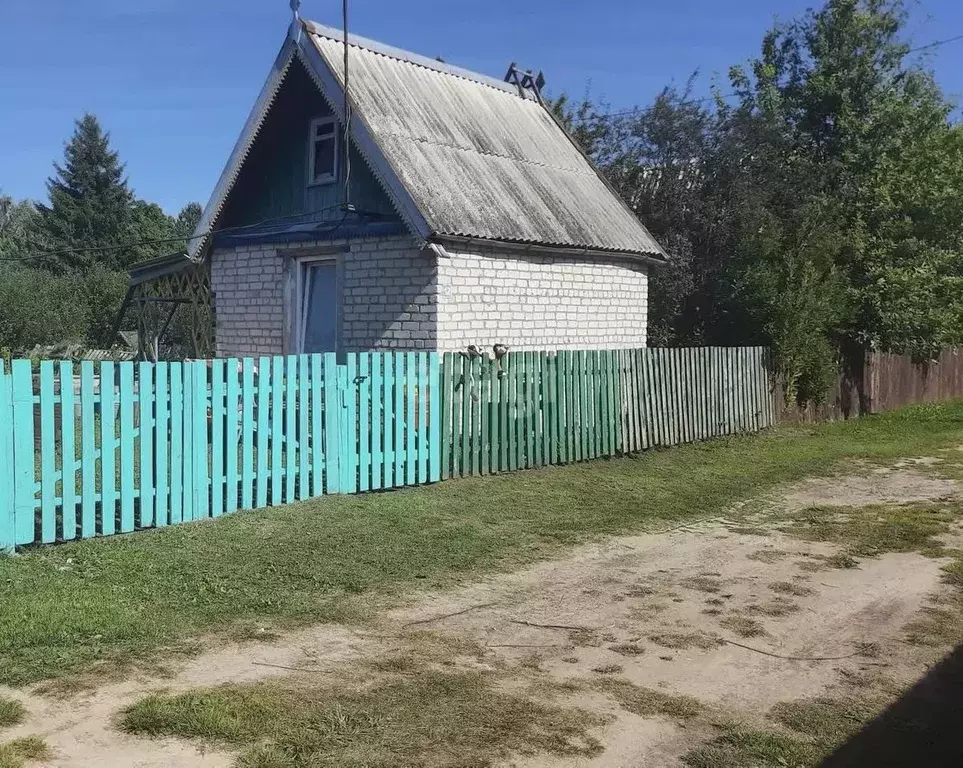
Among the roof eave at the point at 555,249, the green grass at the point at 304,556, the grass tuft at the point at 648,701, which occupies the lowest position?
the grass tuft at the point at 648,701

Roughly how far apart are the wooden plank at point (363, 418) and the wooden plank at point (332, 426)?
278 mm

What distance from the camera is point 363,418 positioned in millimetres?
8836

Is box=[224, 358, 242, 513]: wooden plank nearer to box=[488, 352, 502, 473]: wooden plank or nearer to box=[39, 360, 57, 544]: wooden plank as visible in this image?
box=[39, 360, 57, 544]: wooden plank

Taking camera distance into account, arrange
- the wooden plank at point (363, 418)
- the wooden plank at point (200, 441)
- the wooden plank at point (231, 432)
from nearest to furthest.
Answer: the wooden plank at point (200, 441) → the wooden plank at point (231, 432) → the wooden plank at point (363, 418)

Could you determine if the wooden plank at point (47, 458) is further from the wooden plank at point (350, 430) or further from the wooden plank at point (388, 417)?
the wooden plank at point (388, 417)

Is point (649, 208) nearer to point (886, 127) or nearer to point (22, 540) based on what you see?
point (886, 127)

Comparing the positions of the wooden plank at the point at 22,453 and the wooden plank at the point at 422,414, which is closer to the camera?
the wooden plank at the point at 22,453

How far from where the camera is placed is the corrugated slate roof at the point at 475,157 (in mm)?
12695

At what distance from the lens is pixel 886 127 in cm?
2169

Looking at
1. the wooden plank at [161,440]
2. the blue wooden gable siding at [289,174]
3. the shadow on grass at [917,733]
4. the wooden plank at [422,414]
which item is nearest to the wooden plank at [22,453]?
the wooden plank at [161,440]

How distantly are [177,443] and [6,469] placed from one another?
1.34 metres

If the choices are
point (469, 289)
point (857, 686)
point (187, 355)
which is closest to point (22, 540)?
point (857, 686)

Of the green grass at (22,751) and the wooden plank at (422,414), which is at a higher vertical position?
the wooden plank at (422,414)

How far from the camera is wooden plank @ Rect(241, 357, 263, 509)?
25.2ft
